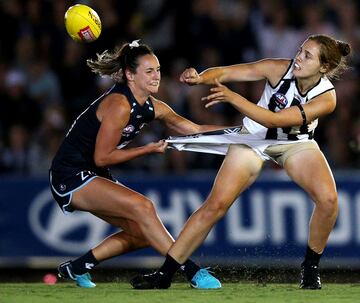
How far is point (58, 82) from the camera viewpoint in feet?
41.1

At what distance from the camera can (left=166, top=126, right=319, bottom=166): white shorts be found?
24.8ft

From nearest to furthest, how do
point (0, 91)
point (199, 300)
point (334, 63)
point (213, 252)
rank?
point (199, 300), point (334, 63), point (213, 252), point (0, 91)

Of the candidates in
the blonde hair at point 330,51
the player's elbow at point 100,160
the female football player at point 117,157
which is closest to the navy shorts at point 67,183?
the female football player at point 117,157

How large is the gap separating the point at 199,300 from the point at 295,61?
1837 mm

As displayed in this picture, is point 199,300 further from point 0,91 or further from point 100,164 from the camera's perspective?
point 0,91

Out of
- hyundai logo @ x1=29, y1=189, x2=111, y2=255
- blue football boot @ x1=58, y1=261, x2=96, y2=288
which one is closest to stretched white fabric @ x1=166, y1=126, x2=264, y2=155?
blue football boot @ x1=58, y1=261, x2=96, y2=288

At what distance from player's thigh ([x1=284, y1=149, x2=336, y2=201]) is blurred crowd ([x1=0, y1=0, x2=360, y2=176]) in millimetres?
3750

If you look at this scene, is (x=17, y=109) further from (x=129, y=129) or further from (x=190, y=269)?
(x=190, y=269)

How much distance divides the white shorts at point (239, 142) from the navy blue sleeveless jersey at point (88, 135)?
283 millimetres

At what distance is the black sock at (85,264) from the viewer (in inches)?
318

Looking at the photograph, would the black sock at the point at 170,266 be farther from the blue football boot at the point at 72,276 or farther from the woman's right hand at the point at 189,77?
the woman's right hand at the point at 189,77

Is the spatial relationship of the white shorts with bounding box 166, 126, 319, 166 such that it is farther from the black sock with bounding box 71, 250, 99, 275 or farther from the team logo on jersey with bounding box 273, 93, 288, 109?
the black sock with bounding box 71, 250, 99, 275

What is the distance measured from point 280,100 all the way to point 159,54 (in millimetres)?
5321

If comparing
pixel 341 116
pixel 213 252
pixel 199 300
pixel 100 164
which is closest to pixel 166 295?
pixel 199 300
